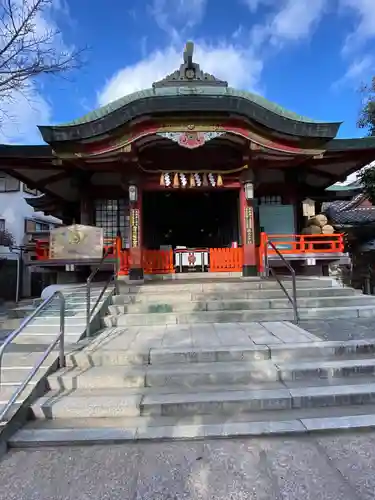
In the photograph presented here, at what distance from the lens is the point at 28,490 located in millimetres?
2566

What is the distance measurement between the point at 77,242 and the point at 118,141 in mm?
3131

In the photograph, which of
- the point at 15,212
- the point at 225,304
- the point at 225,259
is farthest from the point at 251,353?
the point at 15,212

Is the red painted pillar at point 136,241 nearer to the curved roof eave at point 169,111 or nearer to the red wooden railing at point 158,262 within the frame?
the red wooden railing at point 158,262

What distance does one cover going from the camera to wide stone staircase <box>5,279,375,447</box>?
3375 millimetres

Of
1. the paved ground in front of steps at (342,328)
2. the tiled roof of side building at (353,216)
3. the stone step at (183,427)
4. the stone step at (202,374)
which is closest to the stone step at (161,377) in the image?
the stone step at (202,374)

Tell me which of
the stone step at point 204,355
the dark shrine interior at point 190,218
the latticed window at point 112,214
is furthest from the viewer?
the dark shrine interior at point 190,218

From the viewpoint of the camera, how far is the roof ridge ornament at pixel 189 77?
12180 millimetres

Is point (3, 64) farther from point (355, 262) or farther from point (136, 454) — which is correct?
point (355, 262)

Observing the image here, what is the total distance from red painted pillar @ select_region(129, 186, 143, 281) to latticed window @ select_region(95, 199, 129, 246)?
1876 mm

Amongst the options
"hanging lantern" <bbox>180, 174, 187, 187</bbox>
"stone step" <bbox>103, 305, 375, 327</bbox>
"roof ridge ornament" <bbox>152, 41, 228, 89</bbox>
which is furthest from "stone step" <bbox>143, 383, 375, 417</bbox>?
"roof ridge ornament" <bbox>152, 41, 228, 89</bbox>

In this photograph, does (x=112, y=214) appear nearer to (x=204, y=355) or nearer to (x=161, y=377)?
(x=204, y=355)

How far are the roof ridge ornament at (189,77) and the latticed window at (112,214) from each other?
15.1 feet

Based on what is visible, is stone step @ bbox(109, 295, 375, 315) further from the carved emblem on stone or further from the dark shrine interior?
the dark shrine interior

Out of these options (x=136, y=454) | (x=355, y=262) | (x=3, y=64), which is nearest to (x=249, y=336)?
(x=136, y=454)
